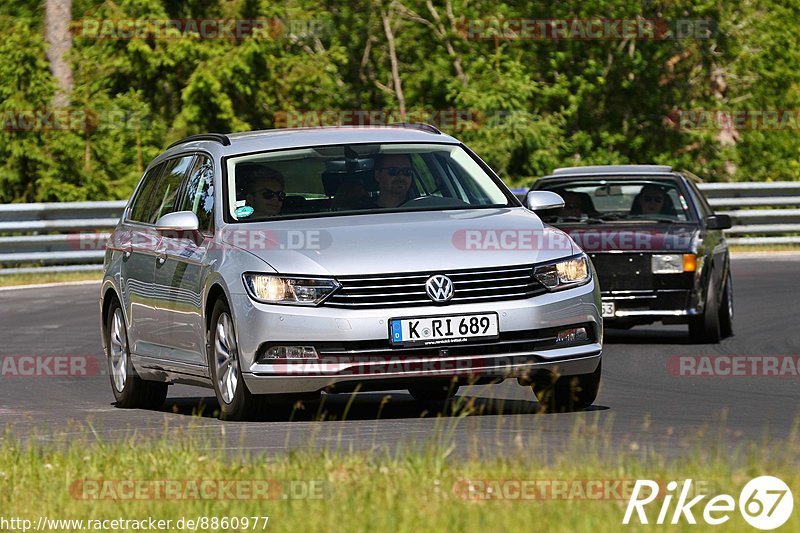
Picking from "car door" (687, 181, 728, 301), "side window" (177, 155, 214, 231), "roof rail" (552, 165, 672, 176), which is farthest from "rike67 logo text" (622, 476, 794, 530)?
"roof rail" (552, 165, 672, 176)

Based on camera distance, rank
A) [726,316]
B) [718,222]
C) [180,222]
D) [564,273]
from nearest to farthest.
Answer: [564,273] < [180,222] < [718,222] < [726,316]

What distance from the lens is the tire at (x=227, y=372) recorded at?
33.3ft

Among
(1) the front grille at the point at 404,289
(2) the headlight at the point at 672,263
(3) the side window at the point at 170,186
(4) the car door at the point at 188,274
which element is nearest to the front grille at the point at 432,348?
(1) the front grille at the point at 404,289

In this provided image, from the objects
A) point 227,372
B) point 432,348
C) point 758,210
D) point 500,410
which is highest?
point 432,348

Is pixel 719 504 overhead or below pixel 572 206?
overhead

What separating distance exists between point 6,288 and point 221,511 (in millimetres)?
18831

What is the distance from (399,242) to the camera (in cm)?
998

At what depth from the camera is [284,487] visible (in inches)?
278

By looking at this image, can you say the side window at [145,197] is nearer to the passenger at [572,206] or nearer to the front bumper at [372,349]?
the front bumper at [372,349]

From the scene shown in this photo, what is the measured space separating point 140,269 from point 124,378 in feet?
2.72

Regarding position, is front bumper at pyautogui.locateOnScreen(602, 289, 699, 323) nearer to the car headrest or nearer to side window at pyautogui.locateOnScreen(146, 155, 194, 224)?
side window at pyautogui.locateOnScreen(146, 155, 194, 224)

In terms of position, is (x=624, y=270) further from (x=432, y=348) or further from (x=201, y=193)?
(x=432, y=348)

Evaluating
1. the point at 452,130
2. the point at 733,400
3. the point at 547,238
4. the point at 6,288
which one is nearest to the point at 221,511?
the point at 547,238

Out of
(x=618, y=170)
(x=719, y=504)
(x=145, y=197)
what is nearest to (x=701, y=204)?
(x=618, y=170)
